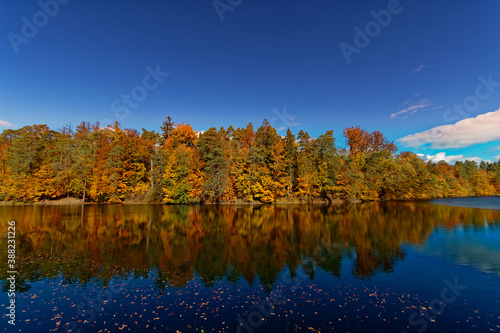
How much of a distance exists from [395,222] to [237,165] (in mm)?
35195

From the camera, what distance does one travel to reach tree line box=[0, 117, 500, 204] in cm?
5262

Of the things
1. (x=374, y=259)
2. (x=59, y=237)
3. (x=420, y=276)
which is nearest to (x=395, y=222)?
(x=374, y=259)

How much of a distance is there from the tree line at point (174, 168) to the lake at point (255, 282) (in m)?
31.1

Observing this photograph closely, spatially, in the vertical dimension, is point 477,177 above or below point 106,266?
above

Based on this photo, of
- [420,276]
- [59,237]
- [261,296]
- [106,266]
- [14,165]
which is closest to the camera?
[261,296]

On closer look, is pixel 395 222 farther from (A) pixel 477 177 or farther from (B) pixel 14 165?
(A) pixel 477 177

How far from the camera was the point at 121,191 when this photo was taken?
55719 mm
